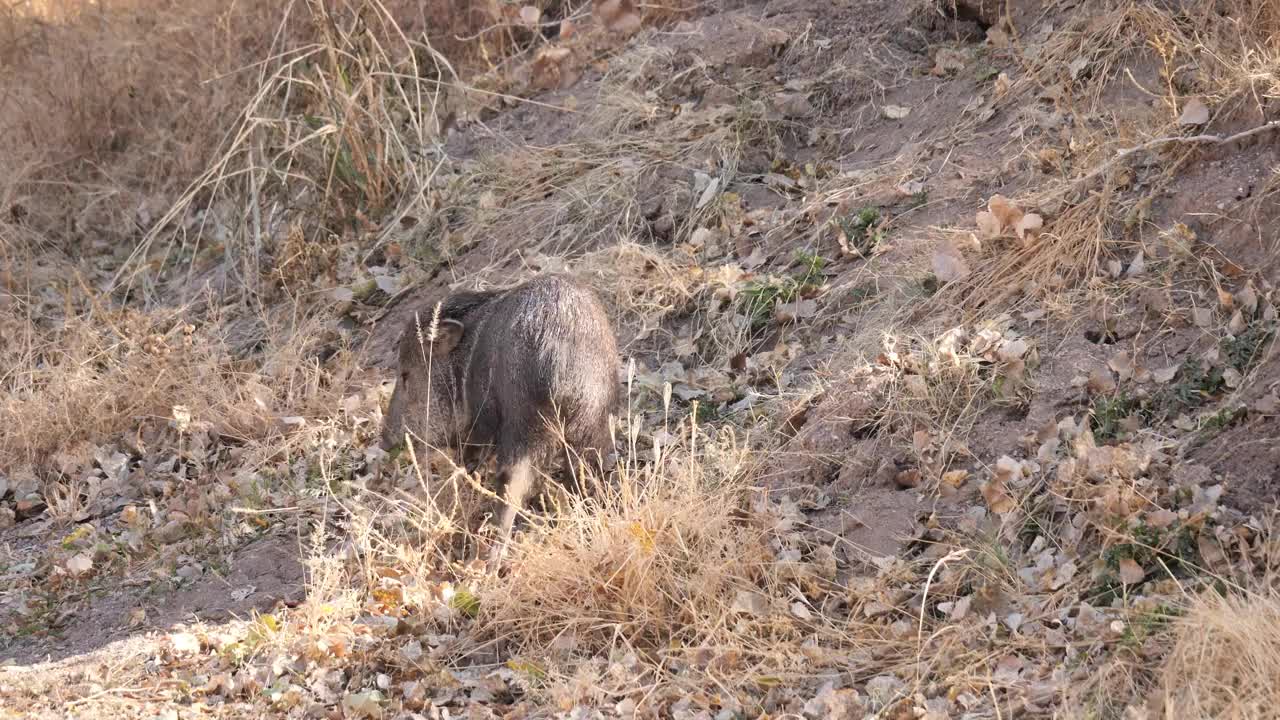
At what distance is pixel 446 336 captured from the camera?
4.93 m

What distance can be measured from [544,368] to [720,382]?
1177mm

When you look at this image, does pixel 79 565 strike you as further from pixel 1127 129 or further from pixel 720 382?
pixel 1127 129

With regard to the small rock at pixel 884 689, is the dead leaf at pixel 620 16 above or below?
above

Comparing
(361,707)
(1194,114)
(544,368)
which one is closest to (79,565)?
(361,707)

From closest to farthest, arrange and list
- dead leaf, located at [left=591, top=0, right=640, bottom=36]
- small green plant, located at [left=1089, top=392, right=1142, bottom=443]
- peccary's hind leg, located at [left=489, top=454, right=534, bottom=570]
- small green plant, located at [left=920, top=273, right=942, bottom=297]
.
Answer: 1. small green plant, located at [left=1089, top=392, right=1142, bottom=443]
2. peccary's hind leg, located at [left=489, top=454, right=534, bottom=570]
3. small green plant, located at [left=920, top=273, right=942, bottom=297]
4. dead leaf, located at [left=591, top=0, right=640, bottom=36]

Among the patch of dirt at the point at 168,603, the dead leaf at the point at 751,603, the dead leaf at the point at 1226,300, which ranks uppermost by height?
the dead leaf at the point at 1226,300

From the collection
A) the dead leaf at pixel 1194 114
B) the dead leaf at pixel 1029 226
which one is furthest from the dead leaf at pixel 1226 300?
the dead leaf at pixel 1194 114

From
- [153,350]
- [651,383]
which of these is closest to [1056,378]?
[651,383]

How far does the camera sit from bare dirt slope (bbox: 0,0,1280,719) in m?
3.80

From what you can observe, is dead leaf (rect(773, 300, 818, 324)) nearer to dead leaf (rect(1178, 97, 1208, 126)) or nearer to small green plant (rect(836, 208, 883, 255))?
small green plant (rect(836, 208, 883, 255))

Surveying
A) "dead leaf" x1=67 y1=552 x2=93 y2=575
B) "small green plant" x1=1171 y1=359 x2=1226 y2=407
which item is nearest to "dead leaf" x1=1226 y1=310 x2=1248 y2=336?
"small green plant" x1=1171 y1=359 x2=1226 y2=407

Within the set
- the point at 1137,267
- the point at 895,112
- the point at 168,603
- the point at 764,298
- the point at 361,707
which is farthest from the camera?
the point at 895,112

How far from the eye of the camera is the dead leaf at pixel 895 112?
6531 mm

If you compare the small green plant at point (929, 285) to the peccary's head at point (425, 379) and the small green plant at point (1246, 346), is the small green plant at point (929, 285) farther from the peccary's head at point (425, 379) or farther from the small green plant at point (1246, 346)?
the peccary's head at point (425, 379)
